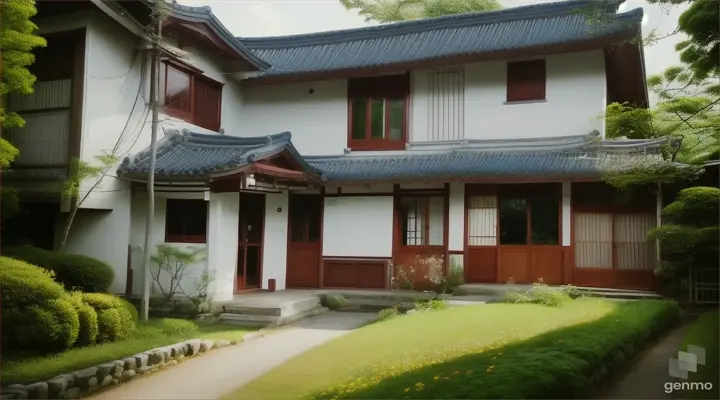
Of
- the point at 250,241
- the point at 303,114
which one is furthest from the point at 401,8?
the point at 250,241

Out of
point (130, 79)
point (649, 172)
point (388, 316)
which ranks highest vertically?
point (130, 79)

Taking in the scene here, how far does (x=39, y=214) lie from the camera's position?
9.27 m

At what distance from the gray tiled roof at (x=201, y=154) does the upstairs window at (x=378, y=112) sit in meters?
2.25

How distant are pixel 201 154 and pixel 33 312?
4910 millimetres

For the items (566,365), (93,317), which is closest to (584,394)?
(566,365)

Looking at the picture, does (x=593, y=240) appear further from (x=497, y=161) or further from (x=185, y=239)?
(x=185, y=239)

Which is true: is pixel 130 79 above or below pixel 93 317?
above

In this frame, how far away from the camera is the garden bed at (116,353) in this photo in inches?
229

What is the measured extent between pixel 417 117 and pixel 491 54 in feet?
7.10

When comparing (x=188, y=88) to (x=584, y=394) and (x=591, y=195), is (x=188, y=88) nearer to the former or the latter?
(x=591, y=195)

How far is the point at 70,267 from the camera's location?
7.95m

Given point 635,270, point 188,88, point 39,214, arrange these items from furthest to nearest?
point 188,88
point 635,270
point 39,214

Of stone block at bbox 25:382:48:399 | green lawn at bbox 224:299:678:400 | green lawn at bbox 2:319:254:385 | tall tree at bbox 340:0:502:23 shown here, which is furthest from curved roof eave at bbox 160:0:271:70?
tall tree at bbox 340:0:502:23

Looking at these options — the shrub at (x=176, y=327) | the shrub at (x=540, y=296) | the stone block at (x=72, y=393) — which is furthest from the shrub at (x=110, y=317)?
the shrub at (x=540, y=296)
